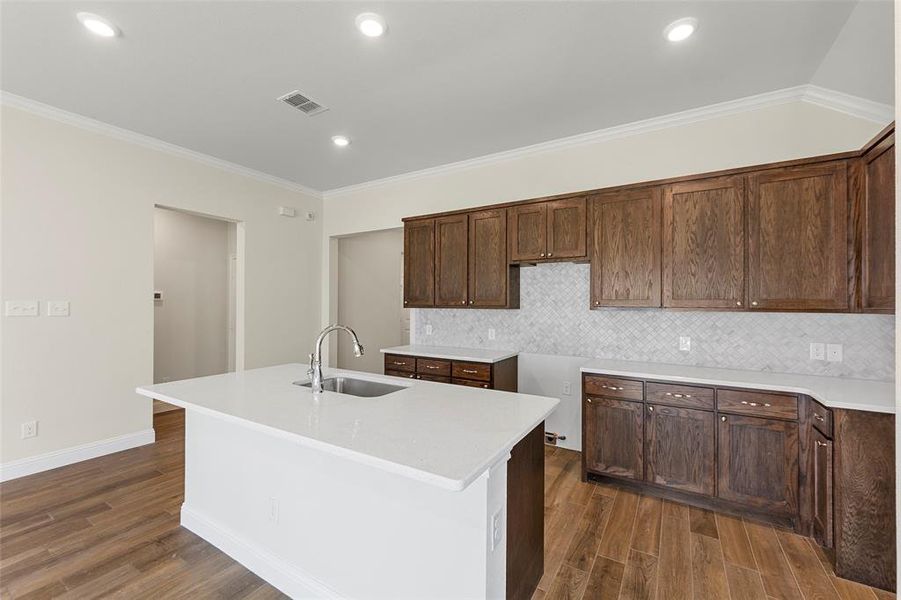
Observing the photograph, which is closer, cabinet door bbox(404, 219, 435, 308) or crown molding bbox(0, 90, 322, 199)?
crown molding bbox(0, 90, 322, 199)

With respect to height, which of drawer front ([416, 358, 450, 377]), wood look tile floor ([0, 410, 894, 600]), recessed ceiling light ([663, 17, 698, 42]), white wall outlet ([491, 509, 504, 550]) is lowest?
wood look tile floor ([0, 410, 894, 600])

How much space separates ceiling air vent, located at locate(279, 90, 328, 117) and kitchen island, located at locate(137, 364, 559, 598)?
209 centimetres

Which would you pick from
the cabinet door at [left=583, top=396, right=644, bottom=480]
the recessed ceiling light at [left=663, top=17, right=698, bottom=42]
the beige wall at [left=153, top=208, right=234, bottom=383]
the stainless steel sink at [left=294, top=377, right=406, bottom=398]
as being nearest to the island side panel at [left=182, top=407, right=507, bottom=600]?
the stainless steel sink at [left=294, top=377, right=406, bottom=398]

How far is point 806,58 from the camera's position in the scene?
242 cm

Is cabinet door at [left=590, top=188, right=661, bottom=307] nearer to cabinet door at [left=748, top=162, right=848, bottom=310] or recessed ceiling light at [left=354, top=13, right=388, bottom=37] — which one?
cabinet door at [left=748, top=162, right=848, bottom=310]

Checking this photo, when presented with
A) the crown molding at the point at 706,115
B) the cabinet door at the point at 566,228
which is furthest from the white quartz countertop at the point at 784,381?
the crown molding at the point at 706,115

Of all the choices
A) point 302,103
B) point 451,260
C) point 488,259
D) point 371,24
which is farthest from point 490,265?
point 371,24

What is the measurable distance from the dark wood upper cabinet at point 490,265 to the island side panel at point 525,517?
1945 mm

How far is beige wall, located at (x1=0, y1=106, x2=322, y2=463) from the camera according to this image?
9.95 feet

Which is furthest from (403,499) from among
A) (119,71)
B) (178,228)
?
(178,228)

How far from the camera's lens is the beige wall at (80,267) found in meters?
3.03

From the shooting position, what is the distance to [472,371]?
3.61m

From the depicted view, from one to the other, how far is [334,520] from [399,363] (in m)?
2.31

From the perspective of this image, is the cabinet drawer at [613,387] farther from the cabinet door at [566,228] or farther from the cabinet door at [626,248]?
the cabinet door at [566,228]
